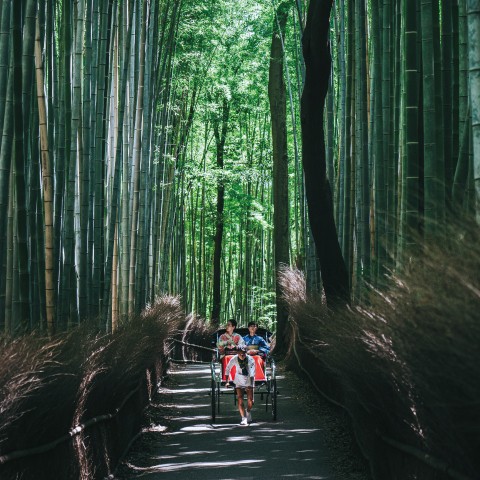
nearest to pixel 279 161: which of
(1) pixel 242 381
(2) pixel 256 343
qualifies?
(2) pixel 256 343

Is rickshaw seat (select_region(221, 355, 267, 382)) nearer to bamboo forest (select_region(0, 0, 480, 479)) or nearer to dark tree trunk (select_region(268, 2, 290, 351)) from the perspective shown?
bamboo forest (select_region(0, 0, 480, 479))

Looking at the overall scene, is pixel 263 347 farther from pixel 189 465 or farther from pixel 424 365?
pixel 424 365

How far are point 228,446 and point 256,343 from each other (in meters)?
2.89

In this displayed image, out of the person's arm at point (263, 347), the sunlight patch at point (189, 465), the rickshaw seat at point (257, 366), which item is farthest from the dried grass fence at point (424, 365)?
the person's arm at point (263, 347)

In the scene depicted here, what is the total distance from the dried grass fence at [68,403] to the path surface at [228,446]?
305 millimetres

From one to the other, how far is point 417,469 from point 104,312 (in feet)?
16.4

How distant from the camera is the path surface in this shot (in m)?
7.26

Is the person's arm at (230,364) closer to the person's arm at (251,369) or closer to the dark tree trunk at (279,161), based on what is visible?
the person's arm at (251,369)

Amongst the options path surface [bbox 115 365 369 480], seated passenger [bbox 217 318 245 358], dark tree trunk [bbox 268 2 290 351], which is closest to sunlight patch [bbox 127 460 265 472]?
path surface [bbox 115 365 369 480]

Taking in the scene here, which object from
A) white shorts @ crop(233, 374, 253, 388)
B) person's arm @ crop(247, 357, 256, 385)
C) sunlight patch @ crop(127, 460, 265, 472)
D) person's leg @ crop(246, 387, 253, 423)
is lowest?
sunlight patch @ crop(127, 460, 265, 472)

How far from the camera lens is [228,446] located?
8.63 m

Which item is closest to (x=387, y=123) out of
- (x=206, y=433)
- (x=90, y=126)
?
(x=90, y=126)

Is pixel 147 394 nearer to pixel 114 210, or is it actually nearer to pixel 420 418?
pixel 114 210

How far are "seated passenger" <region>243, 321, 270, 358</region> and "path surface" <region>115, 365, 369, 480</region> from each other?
67cm
